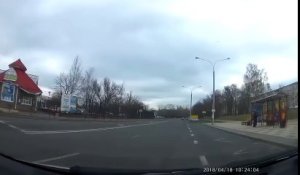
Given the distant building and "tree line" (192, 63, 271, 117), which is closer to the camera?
the distant building

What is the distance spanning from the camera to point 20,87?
6631 cm

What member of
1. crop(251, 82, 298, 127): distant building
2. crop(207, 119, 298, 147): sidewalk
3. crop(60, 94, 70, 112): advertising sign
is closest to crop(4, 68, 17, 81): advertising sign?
crop(60, 94, 70, 112): advertising sign

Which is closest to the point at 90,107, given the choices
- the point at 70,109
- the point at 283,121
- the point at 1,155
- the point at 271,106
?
the point at 70,109

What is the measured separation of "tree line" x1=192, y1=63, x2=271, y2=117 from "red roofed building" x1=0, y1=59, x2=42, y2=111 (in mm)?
51865

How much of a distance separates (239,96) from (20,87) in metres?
90.1

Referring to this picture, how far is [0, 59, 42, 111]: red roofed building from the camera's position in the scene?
203 ft

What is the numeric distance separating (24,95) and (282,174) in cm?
6846

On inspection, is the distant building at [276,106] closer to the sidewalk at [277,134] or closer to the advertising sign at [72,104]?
the sidewalk at [277,134]

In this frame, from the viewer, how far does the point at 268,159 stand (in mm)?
4051

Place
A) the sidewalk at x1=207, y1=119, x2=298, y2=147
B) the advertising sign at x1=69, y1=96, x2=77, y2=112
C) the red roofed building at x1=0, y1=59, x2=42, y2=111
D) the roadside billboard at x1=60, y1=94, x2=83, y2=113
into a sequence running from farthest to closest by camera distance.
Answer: the advertising sign at x1=69, y1=96, x2=77, y2=112
the roadside billboard at x1=60, y1=94, x2=83, y2=113
the red roofed building at x1=0, y1=59, x2=42, y2=111
the sidewalk at x1=207, y1=119, x2=298, y2=147

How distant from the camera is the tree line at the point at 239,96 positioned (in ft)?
367

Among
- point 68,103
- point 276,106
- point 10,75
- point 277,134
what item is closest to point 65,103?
point 68,103

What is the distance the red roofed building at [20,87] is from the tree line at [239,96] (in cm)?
5186

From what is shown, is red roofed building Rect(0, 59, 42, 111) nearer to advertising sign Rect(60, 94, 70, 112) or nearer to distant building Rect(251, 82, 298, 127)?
advertising sign Rect(60, 94, 70, 112)
